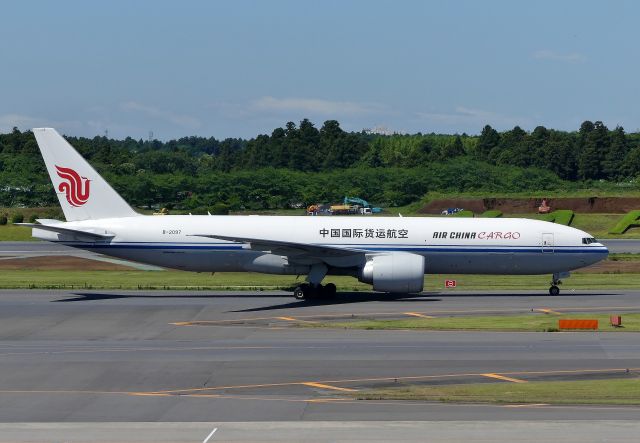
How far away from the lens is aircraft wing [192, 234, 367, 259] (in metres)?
44.8

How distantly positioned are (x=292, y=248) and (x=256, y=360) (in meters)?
15.5

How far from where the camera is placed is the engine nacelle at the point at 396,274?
45.5 m

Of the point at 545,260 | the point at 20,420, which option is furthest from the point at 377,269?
the point at 20,420

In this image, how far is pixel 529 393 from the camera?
25.0 m

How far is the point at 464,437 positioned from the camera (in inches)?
792

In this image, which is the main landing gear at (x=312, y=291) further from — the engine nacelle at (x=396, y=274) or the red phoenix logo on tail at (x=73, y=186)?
the red phoenix logo on tail at (x=73, y=186)

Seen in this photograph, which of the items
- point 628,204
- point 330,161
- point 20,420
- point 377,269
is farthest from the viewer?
point 330,161

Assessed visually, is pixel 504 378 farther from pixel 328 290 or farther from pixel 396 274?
pixel 328 290

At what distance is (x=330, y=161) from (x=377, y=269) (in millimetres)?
142142

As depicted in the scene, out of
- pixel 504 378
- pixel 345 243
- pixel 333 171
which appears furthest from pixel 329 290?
pixel 333 171

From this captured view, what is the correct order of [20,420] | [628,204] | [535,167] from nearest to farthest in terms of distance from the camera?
[20,420], [628,204], [535,167]

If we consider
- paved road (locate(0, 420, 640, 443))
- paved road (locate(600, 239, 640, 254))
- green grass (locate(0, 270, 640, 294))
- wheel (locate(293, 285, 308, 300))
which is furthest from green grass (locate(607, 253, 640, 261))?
paved road (locate(0, 420, 640, 443))

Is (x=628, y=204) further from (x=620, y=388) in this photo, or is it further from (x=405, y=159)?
(x=620, y=388)

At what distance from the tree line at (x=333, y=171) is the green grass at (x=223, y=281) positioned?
2195 inches
